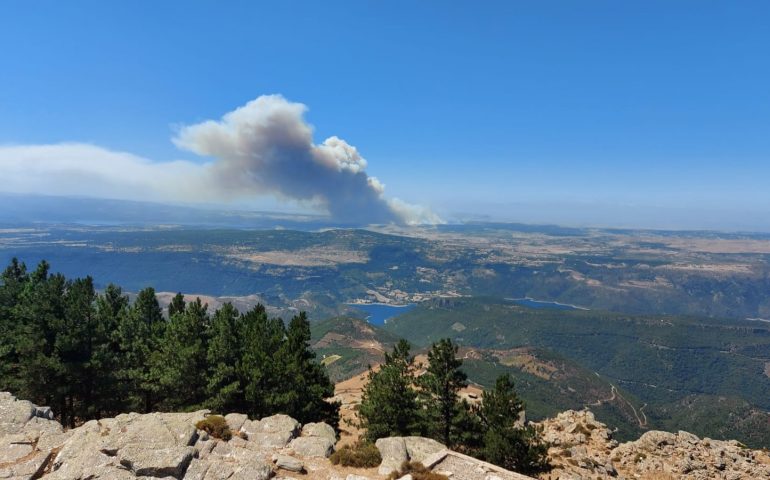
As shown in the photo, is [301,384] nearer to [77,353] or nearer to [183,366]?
[183,366]

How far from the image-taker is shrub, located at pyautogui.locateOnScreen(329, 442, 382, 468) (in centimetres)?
2514

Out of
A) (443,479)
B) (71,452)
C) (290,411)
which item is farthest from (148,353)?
(443,479)

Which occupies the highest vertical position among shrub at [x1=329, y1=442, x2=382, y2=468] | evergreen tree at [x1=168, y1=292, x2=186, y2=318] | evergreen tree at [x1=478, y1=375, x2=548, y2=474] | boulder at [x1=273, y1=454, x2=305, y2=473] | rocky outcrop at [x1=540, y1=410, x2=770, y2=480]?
evergreen tree at [x1=168, y1=292, x2=186, y2=318]

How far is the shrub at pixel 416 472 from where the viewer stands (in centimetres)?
2220

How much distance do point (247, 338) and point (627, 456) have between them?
42841 mm

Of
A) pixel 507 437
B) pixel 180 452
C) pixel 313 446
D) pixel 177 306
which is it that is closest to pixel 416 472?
pixel 313 446

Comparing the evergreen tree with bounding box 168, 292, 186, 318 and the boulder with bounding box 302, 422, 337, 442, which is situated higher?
the evergreen tree with bounding box 168, 292, 186, 318

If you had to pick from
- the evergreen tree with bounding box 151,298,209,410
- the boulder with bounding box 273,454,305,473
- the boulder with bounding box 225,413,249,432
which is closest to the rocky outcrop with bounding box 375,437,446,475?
the boulder with bounding box 273,454,305,473

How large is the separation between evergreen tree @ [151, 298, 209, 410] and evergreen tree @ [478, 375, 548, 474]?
2595cm

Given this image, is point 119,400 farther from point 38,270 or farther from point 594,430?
point 594,430

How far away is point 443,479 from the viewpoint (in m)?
21.9

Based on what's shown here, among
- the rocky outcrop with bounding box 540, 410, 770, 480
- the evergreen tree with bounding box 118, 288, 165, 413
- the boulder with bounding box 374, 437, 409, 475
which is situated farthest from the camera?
the evergreen tree with bounding box 118, 288, 165, 413

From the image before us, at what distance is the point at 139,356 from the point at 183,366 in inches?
354

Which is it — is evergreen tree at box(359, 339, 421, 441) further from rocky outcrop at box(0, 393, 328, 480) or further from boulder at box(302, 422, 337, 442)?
rocky outcrop at box(0, 393, 328, 480)
